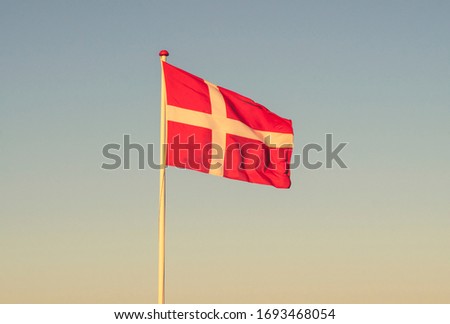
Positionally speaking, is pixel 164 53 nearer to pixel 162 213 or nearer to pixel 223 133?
pixel 223 133

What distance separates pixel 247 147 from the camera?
1842 centimetres

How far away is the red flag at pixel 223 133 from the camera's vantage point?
54.3 feet

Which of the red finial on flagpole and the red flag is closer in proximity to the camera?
the red flag

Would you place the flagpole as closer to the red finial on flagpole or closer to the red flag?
the red flag

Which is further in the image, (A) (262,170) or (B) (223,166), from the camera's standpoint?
(A) (262,170)

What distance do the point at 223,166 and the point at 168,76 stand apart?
262 centimetres

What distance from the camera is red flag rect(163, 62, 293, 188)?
16.5m

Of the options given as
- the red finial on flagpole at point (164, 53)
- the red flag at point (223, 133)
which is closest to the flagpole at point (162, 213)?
the red flag at point (223, 133)

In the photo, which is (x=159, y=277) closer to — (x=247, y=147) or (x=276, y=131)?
(x=247, y=147)

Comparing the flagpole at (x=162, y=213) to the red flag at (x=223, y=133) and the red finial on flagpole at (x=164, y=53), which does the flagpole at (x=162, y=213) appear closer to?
the red flag at (x=223, y=133)

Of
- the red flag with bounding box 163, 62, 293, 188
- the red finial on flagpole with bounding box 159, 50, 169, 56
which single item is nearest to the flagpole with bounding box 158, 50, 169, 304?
the red flag with bounding box 163, 62, 293, 188

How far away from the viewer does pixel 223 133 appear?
700 inches

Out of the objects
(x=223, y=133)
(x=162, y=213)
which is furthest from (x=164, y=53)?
(x=162, y=213)
